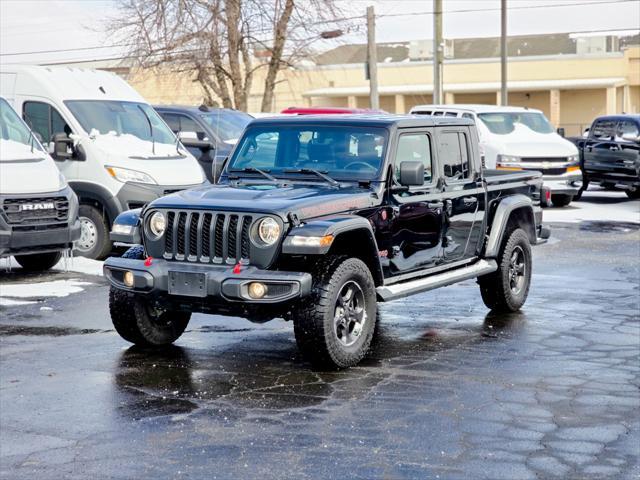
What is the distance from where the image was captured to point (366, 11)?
113 ft

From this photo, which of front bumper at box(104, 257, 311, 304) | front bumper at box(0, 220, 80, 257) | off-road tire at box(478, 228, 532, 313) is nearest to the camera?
front bumper at box(104, 257, 311, 304)

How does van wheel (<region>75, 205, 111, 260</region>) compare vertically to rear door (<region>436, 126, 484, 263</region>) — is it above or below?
below

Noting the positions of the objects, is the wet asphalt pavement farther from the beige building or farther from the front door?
the beige building

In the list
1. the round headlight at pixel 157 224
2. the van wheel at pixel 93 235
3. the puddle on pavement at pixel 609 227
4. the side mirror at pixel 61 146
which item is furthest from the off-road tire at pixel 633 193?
the round headlight at pixel 157 224

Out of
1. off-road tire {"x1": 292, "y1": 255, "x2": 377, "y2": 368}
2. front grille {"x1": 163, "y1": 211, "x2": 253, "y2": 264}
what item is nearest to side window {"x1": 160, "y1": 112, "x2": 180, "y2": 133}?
front grille {"x1": 163, "y1": 211, "x2": 253, "y2": 264}

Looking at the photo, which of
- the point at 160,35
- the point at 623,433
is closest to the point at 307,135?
the point at 623,433

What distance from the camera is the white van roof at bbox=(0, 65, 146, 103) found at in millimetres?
14625

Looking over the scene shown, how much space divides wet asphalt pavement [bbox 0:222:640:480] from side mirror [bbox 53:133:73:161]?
366 centimetres

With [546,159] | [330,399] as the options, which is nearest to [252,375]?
[330,399]

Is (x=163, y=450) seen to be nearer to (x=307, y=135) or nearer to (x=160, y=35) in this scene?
(x=307, y=135)

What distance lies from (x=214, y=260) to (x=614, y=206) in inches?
655

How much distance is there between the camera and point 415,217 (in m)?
9.01

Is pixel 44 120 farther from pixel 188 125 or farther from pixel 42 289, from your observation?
pixel 188 125

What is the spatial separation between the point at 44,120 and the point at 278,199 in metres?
7.52
